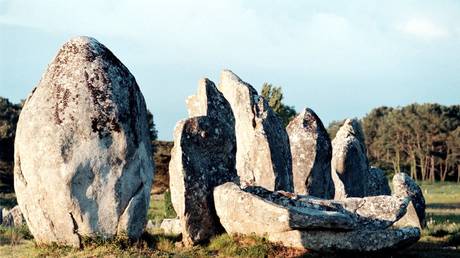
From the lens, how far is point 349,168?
30.1m

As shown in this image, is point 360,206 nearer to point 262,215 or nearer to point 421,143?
point 262,215

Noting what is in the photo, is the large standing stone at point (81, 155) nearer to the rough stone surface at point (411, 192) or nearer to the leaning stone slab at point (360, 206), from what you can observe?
the leaning stone slab at point (360, 206)

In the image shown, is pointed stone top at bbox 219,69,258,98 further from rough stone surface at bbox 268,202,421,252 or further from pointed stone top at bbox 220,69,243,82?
rough stone surface at bbox 268,202,421,252

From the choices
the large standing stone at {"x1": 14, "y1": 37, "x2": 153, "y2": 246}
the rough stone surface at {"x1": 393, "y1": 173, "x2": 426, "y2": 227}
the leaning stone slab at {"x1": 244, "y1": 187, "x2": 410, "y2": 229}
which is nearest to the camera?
the large standing stone at {"x1": 14, "y1": 37, "x2": 153, "y2": 246}

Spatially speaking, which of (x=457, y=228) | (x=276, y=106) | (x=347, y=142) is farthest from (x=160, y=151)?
(x=457, y=228)

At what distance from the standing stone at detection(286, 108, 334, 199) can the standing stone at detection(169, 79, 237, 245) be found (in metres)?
9.55

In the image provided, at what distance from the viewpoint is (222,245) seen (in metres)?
15.8

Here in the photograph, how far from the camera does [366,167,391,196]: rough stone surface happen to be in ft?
101

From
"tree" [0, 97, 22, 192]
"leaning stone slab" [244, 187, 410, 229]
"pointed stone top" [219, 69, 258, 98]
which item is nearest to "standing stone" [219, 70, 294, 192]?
"pointed stone top" [219, 69, 258, 98]

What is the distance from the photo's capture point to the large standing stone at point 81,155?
14867 mm

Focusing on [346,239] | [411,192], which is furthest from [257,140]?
[346,239]

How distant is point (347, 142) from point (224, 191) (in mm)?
15244

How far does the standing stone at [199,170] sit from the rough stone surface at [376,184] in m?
14.3

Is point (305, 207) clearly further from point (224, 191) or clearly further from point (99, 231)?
point (99, 231)
